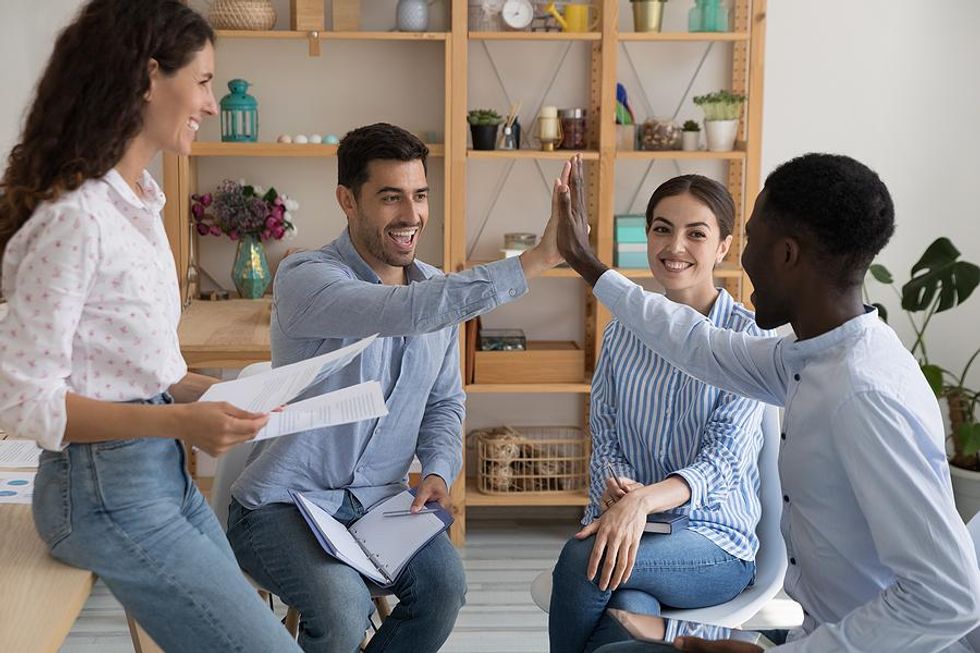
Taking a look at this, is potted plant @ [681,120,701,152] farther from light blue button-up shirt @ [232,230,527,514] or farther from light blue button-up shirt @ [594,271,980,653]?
light blue button-up shirt @ [594,271,980,653]

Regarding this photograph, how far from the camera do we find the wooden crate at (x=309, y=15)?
3.71m

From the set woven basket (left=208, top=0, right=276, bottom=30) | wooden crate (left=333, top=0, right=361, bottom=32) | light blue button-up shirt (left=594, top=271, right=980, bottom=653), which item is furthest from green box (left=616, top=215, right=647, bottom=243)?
light blue button-up shirt (left=594, top=271, right=980, bottom=653)

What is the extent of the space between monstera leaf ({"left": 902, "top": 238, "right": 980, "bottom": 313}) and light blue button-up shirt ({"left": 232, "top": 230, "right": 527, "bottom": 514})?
1.97 metres

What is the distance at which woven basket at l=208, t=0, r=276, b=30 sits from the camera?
3.66m

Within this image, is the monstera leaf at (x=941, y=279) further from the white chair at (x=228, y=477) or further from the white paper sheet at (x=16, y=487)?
the white paper sheet at (x=16, y=487)

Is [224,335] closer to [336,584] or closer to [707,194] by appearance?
[336,584]

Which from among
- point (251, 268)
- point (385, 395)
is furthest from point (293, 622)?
point (251, 268)

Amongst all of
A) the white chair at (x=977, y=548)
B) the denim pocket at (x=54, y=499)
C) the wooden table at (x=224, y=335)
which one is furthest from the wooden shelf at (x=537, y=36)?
the denim pocket at (x=54, y=499)

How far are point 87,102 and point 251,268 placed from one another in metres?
2.44

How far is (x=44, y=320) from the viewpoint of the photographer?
1.32 metres

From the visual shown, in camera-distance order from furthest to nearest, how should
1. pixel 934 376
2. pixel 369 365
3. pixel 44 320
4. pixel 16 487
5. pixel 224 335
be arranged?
pixel 934 376 → pixel 224 335 → pixel 369 365 → pixel 16 487 → pixel 44 320

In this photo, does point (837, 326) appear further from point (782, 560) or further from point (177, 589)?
point (177, 589)

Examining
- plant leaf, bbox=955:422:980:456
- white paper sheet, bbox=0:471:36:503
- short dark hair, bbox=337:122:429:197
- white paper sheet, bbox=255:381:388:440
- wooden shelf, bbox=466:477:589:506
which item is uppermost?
short dark hair, bbox=337:122:429:197

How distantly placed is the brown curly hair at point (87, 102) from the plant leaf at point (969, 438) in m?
3.07
